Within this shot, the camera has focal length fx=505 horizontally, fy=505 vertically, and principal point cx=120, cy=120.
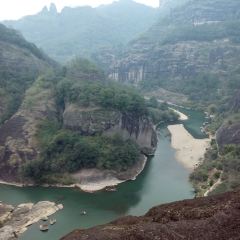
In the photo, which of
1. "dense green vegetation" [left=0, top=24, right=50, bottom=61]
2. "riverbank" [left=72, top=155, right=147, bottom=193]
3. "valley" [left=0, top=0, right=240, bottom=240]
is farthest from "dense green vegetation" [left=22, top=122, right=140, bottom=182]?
"dense green vegetation" [left=0, top=24, right=50, bottom=61]

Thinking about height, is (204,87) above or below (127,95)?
below

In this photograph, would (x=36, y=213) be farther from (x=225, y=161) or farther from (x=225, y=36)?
(x=225, y=36)

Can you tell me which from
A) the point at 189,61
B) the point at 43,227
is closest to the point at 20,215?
the point at 43,227

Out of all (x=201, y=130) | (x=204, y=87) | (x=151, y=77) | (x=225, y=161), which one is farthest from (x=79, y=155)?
(x=151, y=77)

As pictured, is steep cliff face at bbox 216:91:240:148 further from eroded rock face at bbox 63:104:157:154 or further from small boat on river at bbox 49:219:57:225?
small boat on river at bbox 49:219:57:225

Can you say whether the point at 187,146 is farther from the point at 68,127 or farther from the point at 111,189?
the point at 111,189

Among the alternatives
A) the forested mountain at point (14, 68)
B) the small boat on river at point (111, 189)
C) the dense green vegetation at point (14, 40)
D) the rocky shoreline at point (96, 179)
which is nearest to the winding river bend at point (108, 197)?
the small boat on river at point (111, 189)

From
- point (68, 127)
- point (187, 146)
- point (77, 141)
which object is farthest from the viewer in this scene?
point (187, 146)
